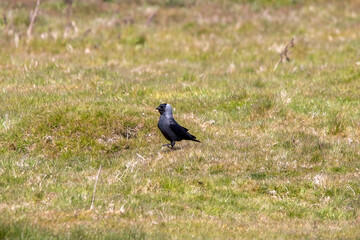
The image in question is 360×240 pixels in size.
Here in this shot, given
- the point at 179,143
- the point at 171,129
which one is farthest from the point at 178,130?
the point at 179,143

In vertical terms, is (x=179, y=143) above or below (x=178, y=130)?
below

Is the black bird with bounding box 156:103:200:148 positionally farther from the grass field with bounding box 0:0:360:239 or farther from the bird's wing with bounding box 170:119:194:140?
the grass field with bounding box 0:0:360:239

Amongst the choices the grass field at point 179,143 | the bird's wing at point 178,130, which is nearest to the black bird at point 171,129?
the bird's wing at point 178,130

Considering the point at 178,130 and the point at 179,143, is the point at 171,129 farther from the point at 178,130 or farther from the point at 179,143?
the point at 179,143

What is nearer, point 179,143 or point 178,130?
point 178,130

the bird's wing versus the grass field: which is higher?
the bird's wing

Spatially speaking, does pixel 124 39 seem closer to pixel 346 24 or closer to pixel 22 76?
pixel 22 76

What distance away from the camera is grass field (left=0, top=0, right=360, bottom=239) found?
280 inches

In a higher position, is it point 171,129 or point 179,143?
point 171,129

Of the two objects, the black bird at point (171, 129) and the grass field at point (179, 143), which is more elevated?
the black bird at point (171, 129)

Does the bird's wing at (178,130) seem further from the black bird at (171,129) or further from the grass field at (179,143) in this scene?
the grass field at (179,143)

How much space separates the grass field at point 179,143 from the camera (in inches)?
280

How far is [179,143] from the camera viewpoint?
35.4 feet

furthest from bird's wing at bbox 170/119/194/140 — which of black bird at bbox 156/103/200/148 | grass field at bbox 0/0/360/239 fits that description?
grass field at bbox 0/0/360/239
